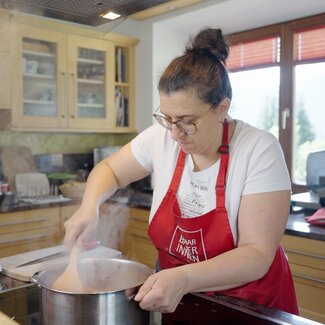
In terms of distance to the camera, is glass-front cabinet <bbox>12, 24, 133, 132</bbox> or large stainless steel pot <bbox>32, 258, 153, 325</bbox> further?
glass-front cabinet <bbox>12, 24, 133, 132</bbox>

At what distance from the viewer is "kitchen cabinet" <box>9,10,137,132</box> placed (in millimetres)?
2754

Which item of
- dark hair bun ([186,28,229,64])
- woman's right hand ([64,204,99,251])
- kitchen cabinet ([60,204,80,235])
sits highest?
dark hair bun ([186,28,229,64])

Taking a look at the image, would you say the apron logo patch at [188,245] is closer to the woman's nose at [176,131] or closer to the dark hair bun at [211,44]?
the woman's nose at [176,131]

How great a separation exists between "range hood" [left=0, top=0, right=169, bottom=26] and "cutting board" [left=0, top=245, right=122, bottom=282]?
0.67 meters

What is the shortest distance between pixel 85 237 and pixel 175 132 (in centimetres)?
36

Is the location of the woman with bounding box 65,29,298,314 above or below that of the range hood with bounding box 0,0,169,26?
below

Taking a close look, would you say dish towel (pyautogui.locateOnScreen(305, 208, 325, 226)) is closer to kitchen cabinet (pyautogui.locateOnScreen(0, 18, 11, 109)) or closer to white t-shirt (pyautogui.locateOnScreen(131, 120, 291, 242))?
white t-shirt (pyautogui.locateOnScreen(131, 120, 291, 242))

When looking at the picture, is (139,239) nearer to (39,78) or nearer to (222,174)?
(39,78)

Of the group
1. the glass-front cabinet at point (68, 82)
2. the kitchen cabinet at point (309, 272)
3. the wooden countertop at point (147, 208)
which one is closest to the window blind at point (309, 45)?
the wooden countertop at point (147, 208)

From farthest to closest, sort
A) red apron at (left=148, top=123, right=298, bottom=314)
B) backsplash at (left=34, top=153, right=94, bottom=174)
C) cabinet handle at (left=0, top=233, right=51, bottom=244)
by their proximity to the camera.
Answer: backsplash at (left=34, top=153, right=94, bottom=174) → cabinet handle at (left=0, top=233, right=51, bottom=244) → red apron at (left=148, top=123, right=298, bottom=314)

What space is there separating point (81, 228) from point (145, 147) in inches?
14.1

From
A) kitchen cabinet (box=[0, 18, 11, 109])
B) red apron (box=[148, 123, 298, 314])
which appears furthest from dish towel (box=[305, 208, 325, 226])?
kitchen cabinet (box=[0, 18, 11, 109])

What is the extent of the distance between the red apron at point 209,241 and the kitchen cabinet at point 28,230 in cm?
153

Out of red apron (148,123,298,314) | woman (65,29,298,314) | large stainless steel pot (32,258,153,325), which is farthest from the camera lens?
red apron (148,123,298,314)
